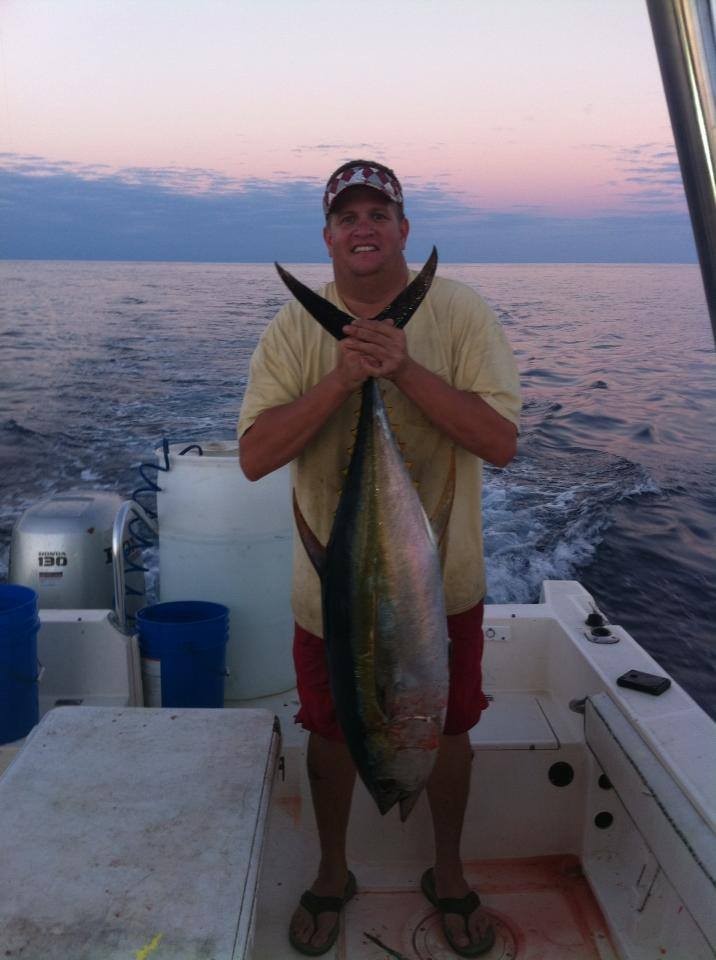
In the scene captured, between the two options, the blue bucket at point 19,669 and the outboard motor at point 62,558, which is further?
the outboard motor at point 62,558

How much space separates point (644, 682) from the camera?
2.55m

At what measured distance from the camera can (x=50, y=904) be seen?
166 centimetres

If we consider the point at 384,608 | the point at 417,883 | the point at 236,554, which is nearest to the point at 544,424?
the point at 236,554

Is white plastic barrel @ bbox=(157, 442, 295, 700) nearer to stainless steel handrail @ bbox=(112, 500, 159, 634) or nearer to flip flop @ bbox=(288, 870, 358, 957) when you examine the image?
stainless steel handrail @ bbox=(112, 500, 159, 634)

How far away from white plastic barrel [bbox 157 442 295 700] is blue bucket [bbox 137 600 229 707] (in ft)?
0.74

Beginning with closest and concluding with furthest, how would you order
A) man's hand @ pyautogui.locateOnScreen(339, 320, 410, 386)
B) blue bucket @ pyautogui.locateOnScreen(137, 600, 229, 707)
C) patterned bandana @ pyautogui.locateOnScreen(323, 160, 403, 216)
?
man's hand @ pyautogui.locateOnScreen(339, 320, 410, 386) → patterned bandana @ pyautogui.locateOnScreen(323, 160, 403, 216) → blue bucket @ pyautogui.locateOnScreen(137, 600, 229, 707)

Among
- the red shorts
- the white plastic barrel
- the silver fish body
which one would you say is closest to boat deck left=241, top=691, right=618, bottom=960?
the red shorts

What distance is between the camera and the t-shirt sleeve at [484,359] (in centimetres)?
203

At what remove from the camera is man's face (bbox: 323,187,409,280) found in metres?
2.02

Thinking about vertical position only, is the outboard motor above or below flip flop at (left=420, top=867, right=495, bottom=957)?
above

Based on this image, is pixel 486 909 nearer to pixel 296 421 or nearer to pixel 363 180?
pixel 296 421

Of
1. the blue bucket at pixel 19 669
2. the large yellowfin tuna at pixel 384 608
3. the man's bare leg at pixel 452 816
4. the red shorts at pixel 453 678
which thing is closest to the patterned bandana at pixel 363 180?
the large yellowfin tuna at pixel 384 608

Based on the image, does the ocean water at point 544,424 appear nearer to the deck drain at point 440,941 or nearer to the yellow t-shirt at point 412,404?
the yellow t-shirt at point 412,404

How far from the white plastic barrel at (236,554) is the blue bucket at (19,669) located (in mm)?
607
